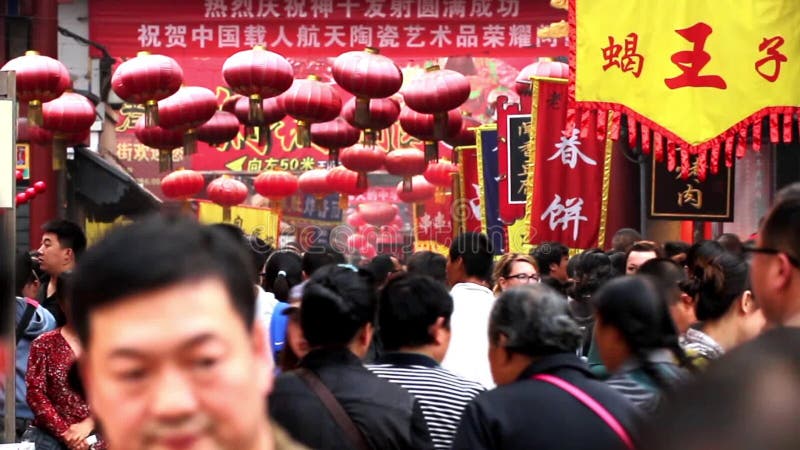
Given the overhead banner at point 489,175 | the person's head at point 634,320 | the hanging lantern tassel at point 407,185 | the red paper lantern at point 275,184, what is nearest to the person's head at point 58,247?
the person's head at point 634,320

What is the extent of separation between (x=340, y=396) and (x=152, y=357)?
243cm

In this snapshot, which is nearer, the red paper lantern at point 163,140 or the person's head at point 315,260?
the person's head at point 315,260

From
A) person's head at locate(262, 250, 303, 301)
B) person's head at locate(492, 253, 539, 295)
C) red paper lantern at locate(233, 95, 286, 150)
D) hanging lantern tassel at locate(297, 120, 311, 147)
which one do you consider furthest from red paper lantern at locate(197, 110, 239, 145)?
person's head at locate(492, 253, 539, 295)

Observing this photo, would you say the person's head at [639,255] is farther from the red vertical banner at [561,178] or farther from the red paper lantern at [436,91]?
the red paper lantern at [436,91]

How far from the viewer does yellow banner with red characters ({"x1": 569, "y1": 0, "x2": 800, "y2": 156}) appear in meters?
7.74

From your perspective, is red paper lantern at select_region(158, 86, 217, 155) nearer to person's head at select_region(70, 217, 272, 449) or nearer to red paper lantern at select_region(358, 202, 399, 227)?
person's head at select_region(70, 217, 272, 449)

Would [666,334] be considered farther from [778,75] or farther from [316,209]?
[316,209]

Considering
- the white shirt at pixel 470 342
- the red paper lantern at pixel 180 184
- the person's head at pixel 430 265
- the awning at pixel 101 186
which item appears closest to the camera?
the white shirt at pixel 470 342

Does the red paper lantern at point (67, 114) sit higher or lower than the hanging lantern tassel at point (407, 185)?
higher

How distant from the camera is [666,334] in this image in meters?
3.89

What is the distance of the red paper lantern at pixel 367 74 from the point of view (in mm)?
11516

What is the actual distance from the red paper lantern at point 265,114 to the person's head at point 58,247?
4685mm

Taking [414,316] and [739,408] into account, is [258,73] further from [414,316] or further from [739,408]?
[739,408]

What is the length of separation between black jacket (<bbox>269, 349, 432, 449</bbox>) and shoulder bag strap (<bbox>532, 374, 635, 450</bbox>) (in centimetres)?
55
